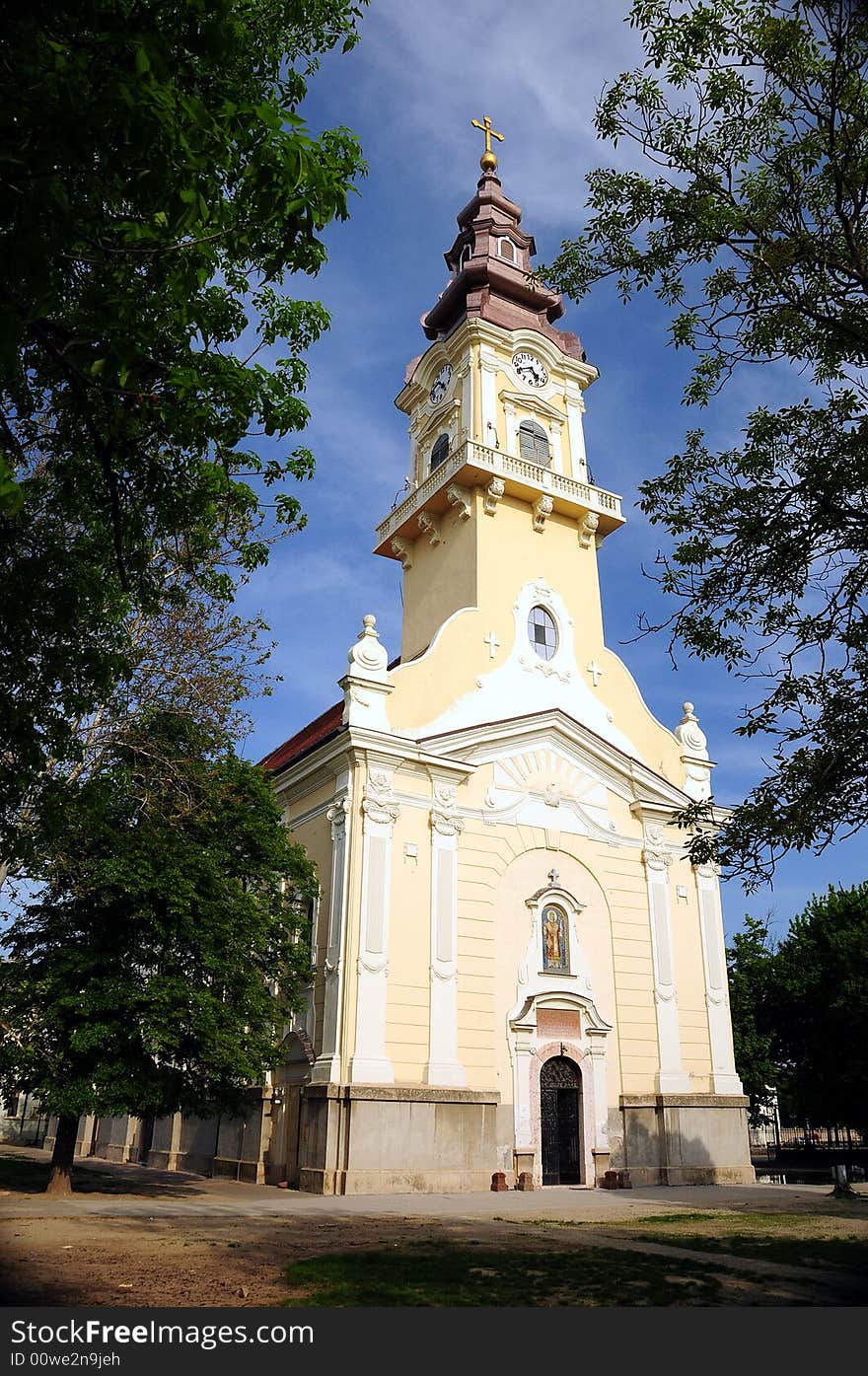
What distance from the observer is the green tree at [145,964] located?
54.0 ft

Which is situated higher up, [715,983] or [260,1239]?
[715,983]

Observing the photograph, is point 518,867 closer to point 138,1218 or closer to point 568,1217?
point 568,1217

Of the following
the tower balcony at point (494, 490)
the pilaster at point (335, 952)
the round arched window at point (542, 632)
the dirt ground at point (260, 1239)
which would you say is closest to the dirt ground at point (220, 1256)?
the dirt ground at point (260, 1239)

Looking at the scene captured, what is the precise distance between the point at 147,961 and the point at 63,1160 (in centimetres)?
365

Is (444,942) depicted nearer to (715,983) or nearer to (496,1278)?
(715,983)

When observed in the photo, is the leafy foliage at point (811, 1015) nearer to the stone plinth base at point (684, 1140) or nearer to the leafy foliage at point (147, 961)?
the stone plinth base at point (684, 1140)

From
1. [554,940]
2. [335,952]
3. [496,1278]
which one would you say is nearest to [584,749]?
[554,940]

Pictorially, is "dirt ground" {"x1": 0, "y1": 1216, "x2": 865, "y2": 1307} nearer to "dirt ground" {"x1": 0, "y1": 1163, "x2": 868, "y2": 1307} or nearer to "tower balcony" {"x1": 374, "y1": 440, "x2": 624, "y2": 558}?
"dirt ground" {"x1": 0, "y1": 1163, "x2": 868, "y2": 1307}

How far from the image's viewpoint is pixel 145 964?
59.2 feet

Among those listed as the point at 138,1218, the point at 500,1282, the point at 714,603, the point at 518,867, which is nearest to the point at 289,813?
the point at 518,867

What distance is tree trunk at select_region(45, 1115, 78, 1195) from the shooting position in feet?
57.2

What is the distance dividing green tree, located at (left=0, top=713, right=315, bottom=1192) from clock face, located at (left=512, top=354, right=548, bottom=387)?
17.8 metres

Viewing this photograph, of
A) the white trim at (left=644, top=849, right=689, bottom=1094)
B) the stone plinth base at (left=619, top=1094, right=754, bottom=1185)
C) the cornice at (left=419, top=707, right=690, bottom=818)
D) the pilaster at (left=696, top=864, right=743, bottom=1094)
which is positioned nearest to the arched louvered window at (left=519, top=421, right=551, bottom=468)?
the cornice at (left=419, top=707, right=690, bottom=818)
